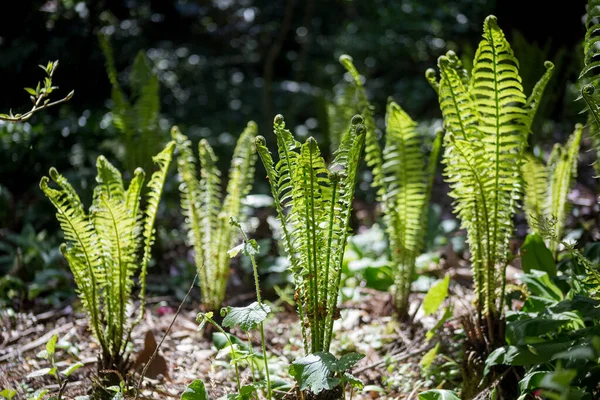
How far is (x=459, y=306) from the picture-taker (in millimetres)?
2547

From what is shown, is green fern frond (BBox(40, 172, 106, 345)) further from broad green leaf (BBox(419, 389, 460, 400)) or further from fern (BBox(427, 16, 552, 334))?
fern (BBox(427, 16, 552, 334))

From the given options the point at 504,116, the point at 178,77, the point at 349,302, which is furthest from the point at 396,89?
the point at 504,116

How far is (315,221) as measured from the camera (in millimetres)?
1651

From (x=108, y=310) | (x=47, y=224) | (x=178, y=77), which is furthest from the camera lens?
(x=178, y=77)

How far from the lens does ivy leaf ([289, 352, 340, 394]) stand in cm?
140

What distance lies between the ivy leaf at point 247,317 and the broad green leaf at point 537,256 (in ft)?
3.80

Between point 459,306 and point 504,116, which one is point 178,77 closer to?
point 459,306

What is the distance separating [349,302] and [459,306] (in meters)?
0.55

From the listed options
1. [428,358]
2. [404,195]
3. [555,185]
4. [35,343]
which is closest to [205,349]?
[35,343]

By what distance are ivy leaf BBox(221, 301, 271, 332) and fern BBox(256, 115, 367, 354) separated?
203 mm

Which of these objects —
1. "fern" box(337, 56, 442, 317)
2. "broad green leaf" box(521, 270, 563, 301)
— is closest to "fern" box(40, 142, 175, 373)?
"fern" box(337, 56, 442, 317)

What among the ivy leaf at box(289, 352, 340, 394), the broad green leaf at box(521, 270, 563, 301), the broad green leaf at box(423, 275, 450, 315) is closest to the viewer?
the ivy leaf at box(289, 352, 340, 394)

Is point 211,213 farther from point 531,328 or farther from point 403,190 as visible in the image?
point 531,328

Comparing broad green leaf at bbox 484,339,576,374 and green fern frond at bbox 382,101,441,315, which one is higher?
green fern frond at bbox 382,101,441,315
